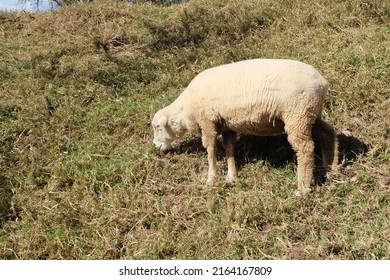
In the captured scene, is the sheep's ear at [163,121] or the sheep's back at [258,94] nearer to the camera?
the sheep's back at [258,94]

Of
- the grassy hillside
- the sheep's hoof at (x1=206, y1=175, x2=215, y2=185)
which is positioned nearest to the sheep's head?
the grassy hillside

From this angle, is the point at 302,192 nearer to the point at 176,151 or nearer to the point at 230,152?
the point at 230,152

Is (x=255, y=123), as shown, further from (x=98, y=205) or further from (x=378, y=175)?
(x=98, y=205)

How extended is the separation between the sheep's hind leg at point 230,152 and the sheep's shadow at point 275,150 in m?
0.18

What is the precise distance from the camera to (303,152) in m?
4.95

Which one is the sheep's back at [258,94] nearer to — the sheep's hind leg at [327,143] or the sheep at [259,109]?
the sheep at [259,109]

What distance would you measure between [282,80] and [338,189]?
4.67 ft

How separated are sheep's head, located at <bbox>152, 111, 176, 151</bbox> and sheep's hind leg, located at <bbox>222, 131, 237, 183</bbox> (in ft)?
3.01

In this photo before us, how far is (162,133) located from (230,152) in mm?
1172

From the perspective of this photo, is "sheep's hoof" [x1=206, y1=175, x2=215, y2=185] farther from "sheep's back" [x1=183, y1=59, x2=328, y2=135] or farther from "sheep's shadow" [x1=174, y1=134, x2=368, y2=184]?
"sheep's back" [x1=183, y1=59, x2=328, y2=135]

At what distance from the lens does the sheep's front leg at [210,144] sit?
19.0 ft

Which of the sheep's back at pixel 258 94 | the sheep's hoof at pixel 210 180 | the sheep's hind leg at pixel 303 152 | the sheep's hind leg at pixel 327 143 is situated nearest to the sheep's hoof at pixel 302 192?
the sheep's hind leg at pixel 303 152

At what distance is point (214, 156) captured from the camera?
588 centimetres
